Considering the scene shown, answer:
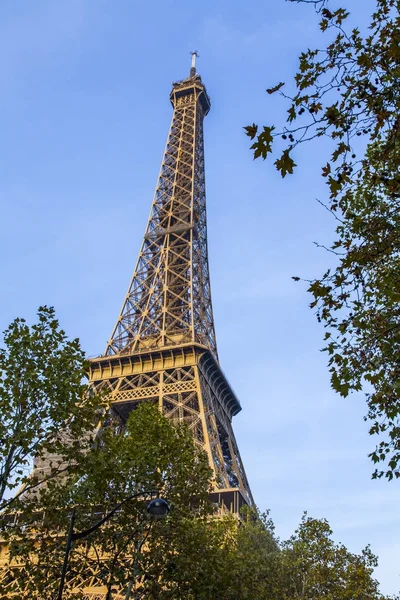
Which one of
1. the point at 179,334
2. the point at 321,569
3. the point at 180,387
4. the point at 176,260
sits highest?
the point at 176,260

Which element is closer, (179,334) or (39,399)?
(39,399)

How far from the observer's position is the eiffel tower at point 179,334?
3850 cm

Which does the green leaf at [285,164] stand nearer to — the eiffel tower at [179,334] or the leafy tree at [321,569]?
the leafy tree at [321,569]

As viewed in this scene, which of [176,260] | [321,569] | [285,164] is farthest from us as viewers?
[176,260]

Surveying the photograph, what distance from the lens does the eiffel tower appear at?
1516 inches

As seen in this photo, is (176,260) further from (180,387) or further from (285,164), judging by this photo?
(285,164)

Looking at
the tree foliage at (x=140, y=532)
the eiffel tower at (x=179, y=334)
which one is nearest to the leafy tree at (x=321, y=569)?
the tree foliage at (x=140, y=532)

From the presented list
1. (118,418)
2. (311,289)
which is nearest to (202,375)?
(118,418)

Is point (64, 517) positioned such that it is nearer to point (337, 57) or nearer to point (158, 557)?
point (158, 557)

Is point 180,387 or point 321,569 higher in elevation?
point 180,387

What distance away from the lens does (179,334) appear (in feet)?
145

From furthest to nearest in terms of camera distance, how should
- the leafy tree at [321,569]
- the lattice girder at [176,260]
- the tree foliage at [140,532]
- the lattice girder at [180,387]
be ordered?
the lattice girder at [176,260], the lattice girder at [180,387], the leafy tree at [321,569], the tree foliage at [140,532]

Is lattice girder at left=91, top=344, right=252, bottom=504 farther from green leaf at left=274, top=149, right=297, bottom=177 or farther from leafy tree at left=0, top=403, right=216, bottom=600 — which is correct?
green leaf at left=274, top=149, right=297, bottom=177

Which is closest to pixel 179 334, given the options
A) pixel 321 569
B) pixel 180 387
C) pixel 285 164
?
pixel 180 387
